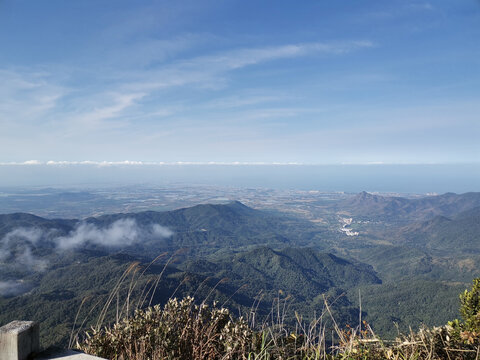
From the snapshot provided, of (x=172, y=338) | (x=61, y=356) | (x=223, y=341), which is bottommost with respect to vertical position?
(x=223, y=341)

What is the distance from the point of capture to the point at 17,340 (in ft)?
5.55

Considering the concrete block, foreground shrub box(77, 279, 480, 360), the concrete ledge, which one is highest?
the concrete block

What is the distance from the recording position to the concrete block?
171 centimetres

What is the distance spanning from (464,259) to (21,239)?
932ft

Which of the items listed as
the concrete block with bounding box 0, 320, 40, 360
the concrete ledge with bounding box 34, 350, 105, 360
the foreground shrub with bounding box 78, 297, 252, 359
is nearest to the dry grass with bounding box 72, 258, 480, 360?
the foreground shrub with bounding box 78, 297, 252, 359

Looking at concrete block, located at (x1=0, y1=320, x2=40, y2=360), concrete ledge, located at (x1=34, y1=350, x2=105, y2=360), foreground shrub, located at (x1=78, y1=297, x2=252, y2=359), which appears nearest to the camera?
concrete block, located at (x1=0, y1=320, x2=40, y2=360)

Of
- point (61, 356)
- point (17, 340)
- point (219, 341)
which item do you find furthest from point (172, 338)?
point (17, 340)

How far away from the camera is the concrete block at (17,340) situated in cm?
171

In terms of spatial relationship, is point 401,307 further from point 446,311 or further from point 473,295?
point 473,295

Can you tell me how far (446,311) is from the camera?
104 metres

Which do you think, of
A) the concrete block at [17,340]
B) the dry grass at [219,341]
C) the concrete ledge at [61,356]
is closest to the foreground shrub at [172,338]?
the dry grass at [219,341]

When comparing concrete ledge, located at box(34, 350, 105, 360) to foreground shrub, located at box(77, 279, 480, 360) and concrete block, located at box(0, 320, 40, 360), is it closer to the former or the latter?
concrete block, located at box(0, 320, 40, 360)

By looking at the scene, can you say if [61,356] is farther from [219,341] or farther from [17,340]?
[219,341]

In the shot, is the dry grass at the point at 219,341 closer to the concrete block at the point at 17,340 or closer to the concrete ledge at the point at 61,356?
the concrete ledge at the point at 61,356
